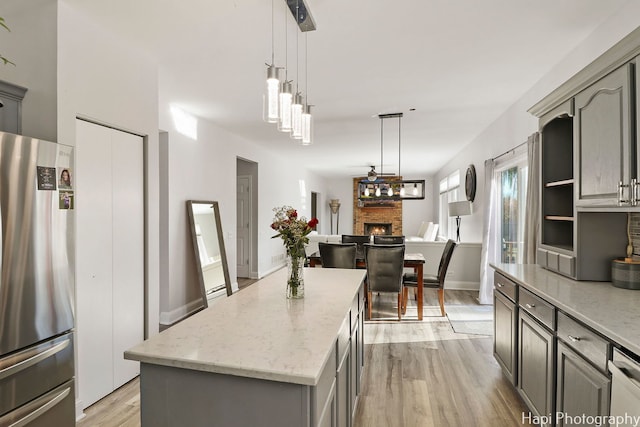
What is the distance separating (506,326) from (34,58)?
3.70m

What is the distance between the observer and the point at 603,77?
73.6 inches

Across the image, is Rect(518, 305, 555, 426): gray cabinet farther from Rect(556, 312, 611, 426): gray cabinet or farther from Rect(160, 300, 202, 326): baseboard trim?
Rect(160, 300, 202, 326): baseboard trim

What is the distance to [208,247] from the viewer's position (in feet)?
15.6

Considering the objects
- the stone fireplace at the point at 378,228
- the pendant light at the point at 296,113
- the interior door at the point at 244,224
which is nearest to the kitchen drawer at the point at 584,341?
the pendant light at the point at 296,113

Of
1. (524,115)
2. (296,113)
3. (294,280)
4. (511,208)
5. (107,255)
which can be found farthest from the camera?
(511,208)

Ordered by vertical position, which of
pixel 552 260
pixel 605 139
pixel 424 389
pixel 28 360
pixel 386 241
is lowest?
pixel 424 389

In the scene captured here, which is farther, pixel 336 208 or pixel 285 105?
pixel 336 208

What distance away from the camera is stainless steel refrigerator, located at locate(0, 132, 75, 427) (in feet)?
5.39

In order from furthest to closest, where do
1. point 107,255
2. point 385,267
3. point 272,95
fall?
point 385,267, point 107,255, point 272,95

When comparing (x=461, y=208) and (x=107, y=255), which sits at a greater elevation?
(x=461, y=208)

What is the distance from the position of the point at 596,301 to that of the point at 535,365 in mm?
560

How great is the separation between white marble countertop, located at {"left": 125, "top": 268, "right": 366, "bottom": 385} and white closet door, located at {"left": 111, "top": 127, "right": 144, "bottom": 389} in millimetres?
1175

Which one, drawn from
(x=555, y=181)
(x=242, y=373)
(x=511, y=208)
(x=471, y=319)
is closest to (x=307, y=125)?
(x=242, y=373)

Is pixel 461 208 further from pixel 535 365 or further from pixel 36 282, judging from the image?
pixel 36 282
